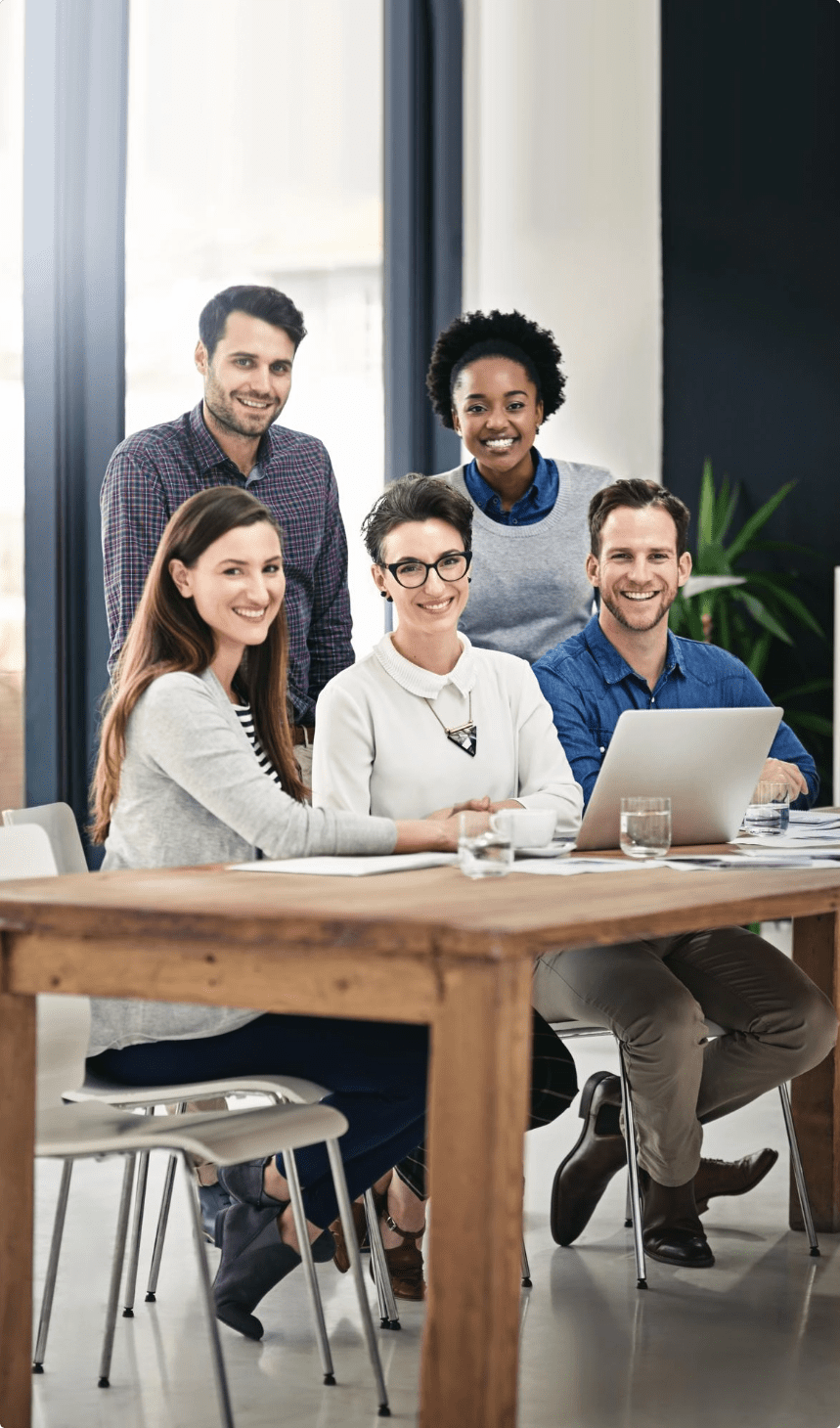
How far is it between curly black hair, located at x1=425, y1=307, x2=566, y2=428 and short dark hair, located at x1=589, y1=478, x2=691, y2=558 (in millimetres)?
694

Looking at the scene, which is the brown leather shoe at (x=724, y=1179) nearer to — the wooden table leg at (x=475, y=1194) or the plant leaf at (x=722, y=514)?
the wooden table leg at (x=475, y=1194)

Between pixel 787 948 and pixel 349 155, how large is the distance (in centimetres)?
304

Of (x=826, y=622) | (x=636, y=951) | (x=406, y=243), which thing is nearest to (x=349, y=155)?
(x=406, y=243)

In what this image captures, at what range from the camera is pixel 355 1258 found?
7.23ft

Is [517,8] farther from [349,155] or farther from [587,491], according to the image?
[587,491]

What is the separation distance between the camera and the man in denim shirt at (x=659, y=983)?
8.98ft

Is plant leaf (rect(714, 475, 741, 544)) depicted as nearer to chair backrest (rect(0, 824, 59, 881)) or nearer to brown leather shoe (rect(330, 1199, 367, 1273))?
brown leather shoe (rect(330, 1199, 367, 1273))

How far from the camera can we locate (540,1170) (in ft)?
11.7

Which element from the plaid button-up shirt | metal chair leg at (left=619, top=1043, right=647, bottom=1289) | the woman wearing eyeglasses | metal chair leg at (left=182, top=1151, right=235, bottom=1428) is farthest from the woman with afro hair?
metal chair leg at (left=182, top=1151, right=235, bottom=1428)

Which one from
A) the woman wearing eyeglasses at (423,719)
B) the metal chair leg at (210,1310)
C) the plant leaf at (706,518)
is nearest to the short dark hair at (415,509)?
the woman wearing eyeglasses at (423,719)

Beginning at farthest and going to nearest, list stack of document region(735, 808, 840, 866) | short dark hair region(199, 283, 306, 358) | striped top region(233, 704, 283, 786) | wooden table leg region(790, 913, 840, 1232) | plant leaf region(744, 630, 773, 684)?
plant leaf region(744, 630, 773, 684)
short dark hair region(199, 283, 306, 358)
wooden table leg region(790, 913, 840, 1232)
striped top region(233, 704, 283, 786)
stack of document region(735, 808, 840, 866)

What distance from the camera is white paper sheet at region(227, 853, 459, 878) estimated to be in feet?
7.11

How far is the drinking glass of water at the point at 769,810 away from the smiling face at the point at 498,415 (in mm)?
1191

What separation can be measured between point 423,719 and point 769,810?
1.88ft
